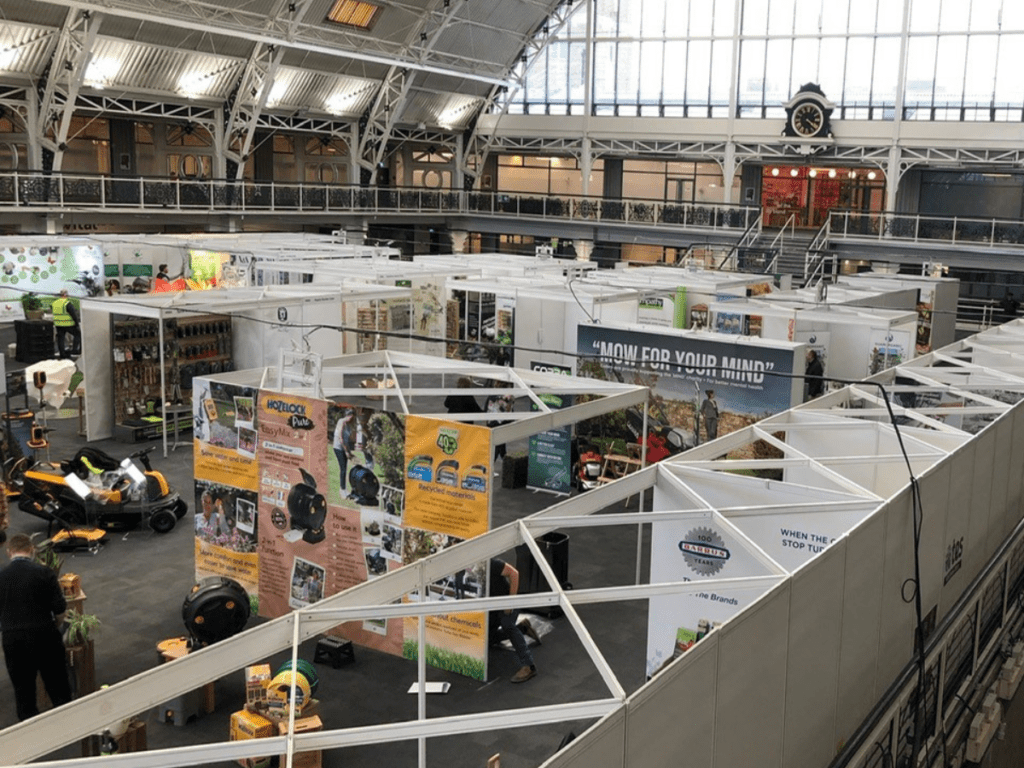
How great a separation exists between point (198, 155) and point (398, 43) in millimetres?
8894

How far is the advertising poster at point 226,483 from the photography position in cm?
1079

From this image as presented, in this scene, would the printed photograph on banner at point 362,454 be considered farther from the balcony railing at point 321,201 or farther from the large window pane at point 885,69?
the large window pane at point 885,69

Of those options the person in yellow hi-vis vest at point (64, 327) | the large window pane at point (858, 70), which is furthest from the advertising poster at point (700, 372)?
the large window pane at point (858, 70)

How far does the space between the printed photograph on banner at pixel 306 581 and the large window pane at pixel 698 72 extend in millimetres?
32698

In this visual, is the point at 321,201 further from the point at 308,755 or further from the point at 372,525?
the point at 308,755

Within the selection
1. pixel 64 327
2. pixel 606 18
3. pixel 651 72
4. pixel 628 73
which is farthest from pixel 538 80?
pixel 64 327

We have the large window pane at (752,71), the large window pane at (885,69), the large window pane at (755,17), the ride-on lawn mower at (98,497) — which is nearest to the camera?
the ride-on lawn mower at (98,497)

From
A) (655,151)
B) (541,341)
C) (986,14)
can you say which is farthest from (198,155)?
(986,14)

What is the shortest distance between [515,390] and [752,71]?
2998 cm

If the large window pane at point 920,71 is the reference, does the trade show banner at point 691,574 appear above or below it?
below

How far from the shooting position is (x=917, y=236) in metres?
34.2

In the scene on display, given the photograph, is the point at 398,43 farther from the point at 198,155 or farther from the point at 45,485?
the point at 45,485

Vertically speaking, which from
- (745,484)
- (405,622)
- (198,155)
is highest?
(198,155)

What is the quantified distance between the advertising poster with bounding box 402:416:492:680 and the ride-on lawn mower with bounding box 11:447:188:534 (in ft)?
15.7
